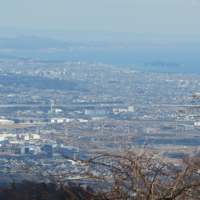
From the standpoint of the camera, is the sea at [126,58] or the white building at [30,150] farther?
the sea at [126,58]

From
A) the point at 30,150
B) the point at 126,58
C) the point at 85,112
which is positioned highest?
the point at 126,58

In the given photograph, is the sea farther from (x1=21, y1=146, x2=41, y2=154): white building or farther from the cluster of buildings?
(x1=21, y1=146, x2=41, y2=154): white building

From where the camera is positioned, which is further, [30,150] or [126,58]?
[126,58]

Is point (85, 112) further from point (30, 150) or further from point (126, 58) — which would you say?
point (126, 58)

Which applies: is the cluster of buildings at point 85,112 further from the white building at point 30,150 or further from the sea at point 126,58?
the sea at point 126,58

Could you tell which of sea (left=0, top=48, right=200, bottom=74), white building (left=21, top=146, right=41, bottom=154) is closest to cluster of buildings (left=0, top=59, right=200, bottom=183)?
white building (left=21, top=146, right=41, bottom=154)

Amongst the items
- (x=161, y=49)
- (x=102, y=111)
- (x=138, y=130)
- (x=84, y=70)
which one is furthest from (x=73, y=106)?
(x=161, y=49)

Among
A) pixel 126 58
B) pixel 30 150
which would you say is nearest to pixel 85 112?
pixel 30 150

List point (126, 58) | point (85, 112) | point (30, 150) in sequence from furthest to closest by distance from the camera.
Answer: point (126, 58)
point (85, 112)
point (30, 150)

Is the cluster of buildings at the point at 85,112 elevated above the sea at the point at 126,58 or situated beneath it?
situated beneath

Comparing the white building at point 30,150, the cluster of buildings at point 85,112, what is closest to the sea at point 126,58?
the cluster of buildings at point 85,112

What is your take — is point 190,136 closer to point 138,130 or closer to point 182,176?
point 138,130
